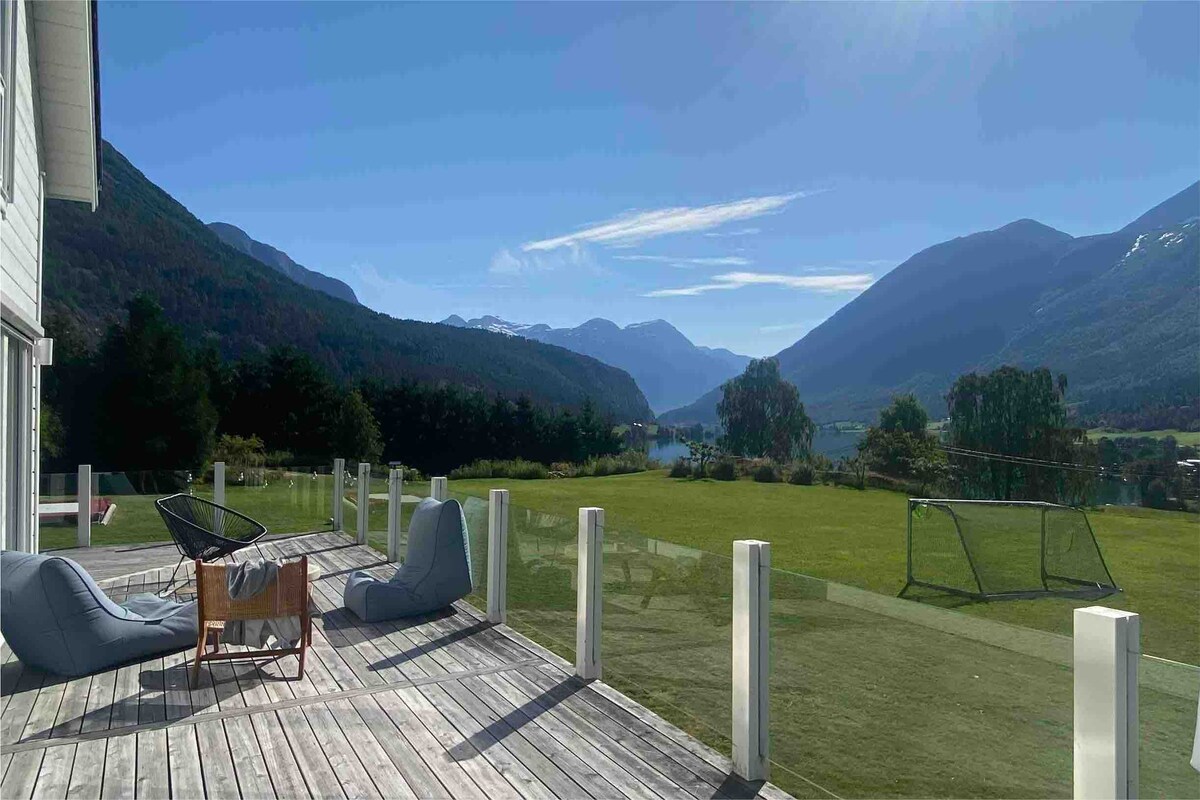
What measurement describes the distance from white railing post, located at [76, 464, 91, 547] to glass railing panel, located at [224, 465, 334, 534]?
1619 millimetres

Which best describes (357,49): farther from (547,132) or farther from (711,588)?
(711,588)

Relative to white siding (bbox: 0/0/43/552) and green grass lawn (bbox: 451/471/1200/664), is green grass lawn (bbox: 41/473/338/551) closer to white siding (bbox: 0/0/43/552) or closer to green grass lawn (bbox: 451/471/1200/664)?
green grass lawn (bbox: 451/471/1200/664)

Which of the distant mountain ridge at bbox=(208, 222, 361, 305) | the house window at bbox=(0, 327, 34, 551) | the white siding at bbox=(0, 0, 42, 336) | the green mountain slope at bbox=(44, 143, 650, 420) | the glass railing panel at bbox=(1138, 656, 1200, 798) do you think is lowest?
the glass railing panel at bbox=(1138, 656, 1200, 798)

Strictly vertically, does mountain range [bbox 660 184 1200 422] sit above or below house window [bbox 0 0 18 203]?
above

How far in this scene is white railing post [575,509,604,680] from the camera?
4863mm

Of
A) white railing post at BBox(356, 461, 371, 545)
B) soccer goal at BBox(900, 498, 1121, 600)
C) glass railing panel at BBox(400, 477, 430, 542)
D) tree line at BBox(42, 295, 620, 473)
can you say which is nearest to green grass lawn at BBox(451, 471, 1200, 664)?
soccer goal at BBox(900, 498, 1121, 600)

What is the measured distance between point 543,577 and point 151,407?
81.0 ft

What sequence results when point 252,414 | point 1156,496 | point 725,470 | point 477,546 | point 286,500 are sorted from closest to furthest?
point 477,546 < point 286,500 < point 1156,496 < point 725,470 < point 252,414

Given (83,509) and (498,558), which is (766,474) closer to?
(83,509)

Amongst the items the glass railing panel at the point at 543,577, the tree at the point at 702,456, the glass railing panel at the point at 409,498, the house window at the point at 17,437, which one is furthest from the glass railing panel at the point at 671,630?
A: the tree at the point at 702,456

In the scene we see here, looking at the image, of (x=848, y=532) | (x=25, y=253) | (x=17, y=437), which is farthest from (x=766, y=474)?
(x=17, y=437)

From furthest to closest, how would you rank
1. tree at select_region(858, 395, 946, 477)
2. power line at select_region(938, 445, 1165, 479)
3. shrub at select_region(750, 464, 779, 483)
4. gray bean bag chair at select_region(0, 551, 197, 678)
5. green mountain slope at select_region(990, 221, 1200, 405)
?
green mountain slope at select_region(990, 221, 1200, 405) < power line at select_region(938, 445, 1165, 479) < tree at select_region(858, 395, 946, 477) < shrub at select_region(750, 464, 779, 483) < gray bean bag chair at select_region(0, 551, 197, 678)

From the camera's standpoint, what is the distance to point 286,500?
12.0m

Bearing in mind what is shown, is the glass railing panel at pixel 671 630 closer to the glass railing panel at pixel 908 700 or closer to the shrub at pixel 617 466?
the glass railing panel at pixel 908 700
